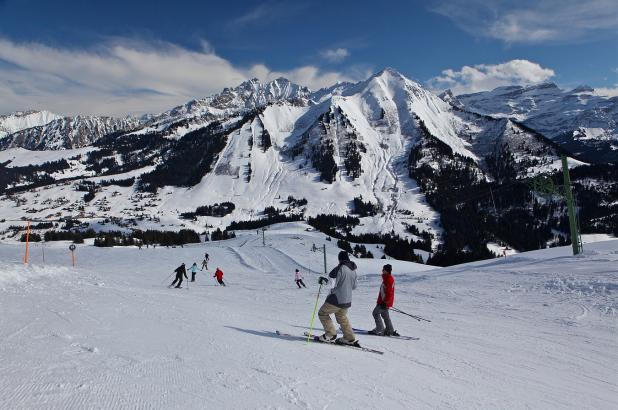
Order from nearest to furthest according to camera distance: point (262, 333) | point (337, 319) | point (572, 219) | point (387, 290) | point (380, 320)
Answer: point (337, 319) → point (262, 333) → point (387, 290) → point (380, 320) → point (572, 219)

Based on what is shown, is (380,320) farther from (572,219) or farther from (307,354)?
(572,219)

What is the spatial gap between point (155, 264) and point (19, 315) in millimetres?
39668

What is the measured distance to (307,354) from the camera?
9359mm

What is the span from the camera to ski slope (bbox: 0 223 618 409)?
21.7 feet

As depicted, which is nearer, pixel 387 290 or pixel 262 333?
pixel 262 333

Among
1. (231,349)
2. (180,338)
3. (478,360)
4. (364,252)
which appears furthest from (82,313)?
(364,252)

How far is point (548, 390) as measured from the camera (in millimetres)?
7977

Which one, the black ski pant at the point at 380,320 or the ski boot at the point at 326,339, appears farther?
the black ski pant at the point at 380,320

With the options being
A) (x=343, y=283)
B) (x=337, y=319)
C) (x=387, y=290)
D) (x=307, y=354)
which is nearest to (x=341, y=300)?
(x=343, y=283)

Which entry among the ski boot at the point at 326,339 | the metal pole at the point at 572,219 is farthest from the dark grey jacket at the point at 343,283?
the metal pole at the point at 572,219

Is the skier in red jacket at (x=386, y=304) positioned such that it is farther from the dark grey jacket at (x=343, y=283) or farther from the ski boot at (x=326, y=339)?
the dark grey jacket at (x=343, y=283)

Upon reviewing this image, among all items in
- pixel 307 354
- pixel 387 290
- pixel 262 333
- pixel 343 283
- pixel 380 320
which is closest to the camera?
pixel 307 354

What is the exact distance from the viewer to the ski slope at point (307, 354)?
6.63 meters

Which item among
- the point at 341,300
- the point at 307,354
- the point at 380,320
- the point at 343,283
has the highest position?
the point at 343,283
